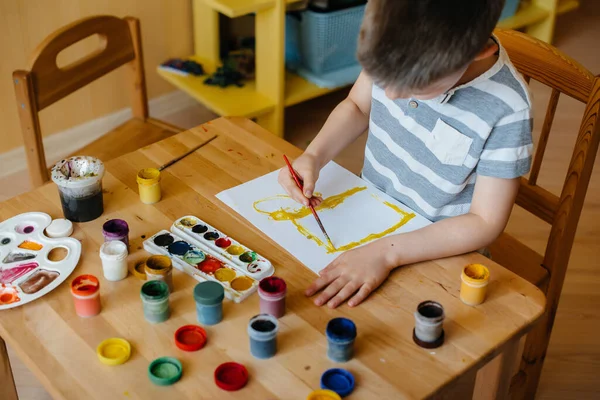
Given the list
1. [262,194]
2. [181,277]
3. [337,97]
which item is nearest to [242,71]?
[337,97]

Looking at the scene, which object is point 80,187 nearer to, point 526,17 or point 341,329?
point 341,329

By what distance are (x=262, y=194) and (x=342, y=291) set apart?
0.29 meters

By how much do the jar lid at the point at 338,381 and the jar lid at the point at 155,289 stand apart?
0.79 feet

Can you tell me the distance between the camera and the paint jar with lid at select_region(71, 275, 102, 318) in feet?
3.04

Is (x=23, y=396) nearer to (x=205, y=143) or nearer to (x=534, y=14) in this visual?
(x=205, y=143)

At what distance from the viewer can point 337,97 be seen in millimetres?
2973

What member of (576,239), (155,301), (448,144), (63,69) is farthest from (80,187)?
(576,239)

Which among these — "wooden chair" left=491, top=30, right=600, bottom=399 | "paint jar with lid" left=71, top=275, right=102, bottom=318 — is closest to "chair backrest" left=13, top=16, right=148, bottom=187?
"paint jar with lid" left=71, top=275, right=102, bottom=318

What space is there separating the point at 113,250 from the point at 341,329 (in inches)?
14.0

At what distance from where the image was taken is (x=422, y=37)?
860 mm

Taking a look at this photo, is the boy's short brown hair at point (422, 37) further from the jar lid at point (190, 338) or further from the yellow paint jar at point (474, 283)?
the jar lid at point (190, 338)

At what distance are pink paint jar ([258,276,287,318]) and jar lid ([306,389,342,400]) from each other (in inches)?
5.8

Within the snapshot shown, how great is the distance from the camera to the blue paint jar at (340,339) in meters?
0.86

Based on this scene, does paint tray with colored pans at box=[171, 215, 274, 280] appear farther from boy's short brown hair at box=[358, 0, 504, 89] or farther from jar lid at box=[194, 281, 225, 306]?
boy's short brown hair at box=[358, 0, 504, 89]
